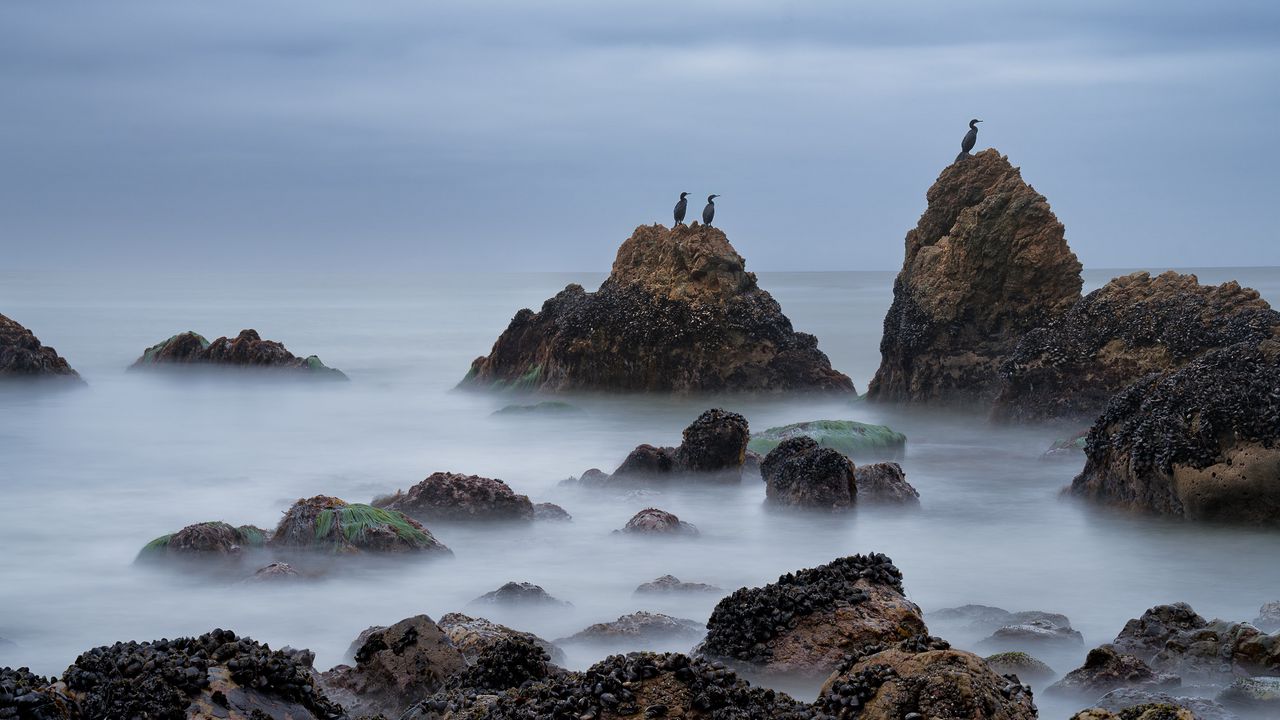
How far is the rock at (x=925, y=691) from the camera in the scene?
14.2 feet

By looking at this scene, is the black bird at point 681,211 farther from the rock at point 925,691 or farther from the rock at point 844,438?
the rock at point 925,691

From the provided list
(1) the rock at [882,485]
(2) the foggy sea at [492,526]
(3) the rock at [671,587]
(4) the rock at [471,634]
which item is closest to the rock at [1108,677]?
(2) the foggy sea at [492,526]

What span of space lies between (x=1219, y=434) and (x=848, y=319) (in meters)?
38.8

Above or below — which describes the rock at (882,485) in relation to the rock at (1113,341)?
below

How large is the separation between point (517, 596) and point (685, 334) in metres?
12.8

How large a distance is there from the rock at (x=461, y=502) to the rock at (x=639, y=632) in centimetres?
409

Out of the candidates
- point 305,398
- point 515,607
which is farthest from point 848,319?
point 515,607

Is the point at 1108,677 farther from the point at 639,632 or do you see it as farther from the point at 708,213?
the point at 708,213

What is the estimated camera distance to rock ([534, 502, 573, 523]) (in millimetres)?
12477

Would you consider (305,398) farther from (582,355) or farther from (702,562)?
(702,562)

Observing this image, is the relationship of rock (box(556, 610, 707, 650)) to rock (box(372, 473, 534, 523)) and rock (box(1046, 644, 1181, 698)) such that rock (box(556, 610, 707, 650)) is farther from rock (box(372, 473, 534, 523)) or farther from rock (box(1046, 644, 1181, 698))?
rock (box(372, 473, 534, 523))

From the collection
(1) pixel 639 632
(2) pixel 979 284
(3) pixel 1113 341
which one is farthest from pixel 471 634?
(2) pixel 979 284

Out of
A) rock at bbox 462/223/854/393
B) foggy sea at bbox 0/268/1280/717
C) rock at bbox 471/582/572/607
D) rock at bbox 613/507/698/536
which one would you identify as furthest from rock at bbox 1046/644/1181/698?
rock at bbox 462/223/854/393

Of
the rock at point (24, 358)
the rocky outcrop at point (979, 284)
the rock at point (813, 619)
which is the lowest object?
the rock at point (813, 619)
